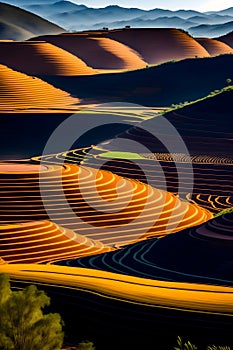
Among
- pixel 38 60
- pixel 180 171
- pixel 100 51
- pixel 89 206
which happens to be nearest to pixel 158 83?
pixel 38 60

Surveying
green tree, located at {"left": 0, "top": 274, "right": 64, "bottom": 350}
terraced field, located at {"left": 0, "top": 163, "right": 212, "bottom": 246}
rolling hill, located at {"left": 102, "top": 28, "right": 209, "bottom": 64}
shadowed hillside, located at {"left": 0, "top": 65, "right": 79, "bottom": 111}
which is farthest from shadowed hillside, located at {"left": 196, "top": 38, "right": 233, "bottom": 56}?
green tree, located at {"left": 0, "top": 274, "right": 64, "bottom": 350}

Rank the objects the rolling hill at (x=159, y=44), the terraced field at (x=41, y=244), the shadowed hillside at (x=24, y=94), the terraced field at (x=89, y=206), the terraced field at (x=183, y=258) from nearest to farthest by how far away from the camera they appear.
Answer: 1. the terraced field at (x=183, y=258)
2. the terraced field at (x=41, y=244)
3. the terraced field at (x=89, y=206)
4. the shadowed hillside at (x=24, y=94)
5. the rolling hill at (x=159, y=44)

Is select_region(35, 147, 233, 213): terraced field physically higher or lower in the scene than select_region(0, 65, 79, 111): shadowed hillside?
lower

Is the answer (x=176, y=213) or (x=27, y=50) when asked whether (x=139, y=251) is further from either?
(x=27, y=50)

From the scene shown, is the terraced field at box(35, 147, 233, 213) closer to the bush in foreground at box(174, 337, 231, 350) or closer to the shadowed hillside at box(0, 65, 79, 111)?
the shadowed hillside at box(0, 65, 79, 111)

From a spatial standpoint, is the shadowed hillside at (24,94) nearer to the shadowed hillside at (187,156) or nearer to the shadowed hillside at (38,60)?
the shadowed hillside at (38,60)

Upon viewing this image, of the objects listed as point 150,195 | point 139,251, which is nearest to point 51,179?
point 150,195

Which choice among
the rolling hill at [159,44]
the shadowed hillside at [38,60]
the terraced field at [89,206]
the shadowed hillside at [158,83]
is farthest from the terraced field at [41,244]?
the rolling hill at [159,44]
